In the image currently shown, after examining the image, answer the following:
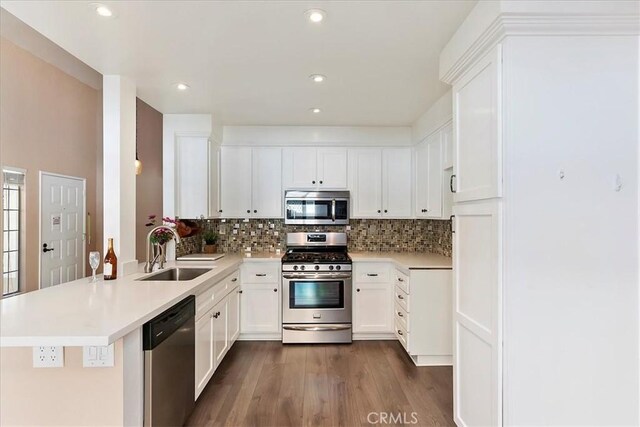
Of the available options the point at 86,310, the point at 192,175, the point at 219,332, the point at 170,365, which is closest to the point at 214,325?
the point at 219,332

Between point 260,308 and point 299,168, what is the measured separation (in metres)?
1.69

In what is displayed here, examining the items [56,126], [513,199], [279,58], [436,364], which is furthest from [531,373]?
[56,126]

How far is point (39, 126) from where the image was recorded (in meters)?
4.37

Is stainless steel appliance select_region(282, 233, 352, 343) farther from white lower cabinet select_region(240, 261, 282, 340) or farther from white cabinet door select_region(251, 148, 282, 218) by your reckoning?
white cabinet door select_region(251, 148, 282, 218)

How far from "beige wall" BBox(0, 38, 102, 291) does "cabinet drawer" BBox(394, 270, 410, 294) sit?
14.6 feet

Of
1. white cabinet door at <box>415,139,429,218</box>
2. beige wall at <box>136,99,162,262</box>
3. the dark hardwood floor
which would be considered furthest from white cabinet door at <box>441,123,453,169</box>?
beige wall at <box>136,99,162,262</box>

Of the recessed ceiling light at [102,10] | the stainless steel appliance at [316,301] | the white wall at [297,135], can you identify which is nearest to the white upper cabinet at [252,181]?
the white wall at [297,135]

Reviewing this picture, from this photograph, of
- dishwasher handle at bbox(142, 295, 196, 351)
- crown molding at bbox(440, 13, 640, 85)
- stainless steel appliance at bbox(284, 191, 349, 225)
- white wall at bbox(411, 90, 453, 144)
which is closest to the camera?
crown molding at bbox(440, 13, 640, 85)

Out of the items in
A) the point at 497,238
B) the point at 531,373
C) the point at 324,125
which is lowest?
the point at 531,373

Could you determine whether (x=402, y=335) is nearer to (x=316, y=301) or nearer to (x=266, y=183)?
(x=316, y=301)

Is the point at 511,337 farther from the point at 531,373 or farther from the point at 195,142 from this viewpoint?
the point at 195,142

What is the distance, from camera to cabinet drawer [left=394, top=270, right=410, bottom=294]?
327 cm

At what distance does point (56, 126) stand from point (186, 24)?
3930 mm

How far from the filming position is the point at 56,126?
4652 mm
